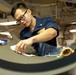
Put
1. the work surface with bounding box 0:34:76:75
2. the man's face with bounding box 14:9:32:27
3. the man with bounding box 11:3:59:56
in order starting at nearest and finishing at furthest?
the work surface with bounding box 0:34:76:75 → the man with bounding box 11:3:59:56 → the man's face with bounding box 14:9:32:27

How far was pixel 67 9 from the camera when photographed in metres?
1.58

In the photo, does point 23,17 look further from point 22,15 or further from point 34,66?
point 34,66

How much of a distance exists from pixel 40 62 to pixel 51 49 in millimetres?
178

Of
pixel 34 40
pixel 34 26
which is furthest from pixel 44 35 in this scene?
pixel 34 26

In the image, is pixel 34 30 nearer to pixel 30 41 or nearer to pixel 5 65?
pixel 30 41

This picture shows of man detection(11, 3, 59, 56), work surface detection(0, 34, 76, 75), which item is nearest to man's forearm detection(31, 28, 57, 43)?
man detection(11, 3, 59, 56)

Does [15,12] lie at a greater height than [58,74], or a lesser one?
greater

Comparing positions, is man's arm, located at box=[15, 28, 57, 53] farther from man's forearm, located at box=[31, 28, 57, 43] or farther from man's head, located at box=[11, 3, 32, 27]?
man's head, located at box=[11, 3, 32, 27]

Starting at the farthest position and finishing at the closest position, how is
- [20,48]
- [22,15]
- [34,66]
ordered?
[22,15], [20,48], [34,66]

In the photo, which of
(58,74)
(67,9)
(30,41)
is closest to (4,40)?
(30,41)

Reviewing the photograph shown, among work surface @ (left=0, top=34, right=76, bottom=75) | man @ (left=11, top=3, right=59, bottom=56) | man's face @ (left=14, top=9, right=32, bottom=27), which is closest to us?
work surface @ (left=0, top=34, right=76, bottom=75)

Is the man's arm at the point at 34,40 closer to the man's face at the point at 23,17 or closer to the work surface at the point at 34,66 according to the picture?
the work surface at the point at 34,66

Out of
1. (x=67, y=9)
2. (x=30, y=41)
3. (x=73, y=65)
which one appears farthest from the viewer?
(x=67, y=9)

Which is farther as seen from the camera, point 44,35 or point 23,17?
point 23,17
